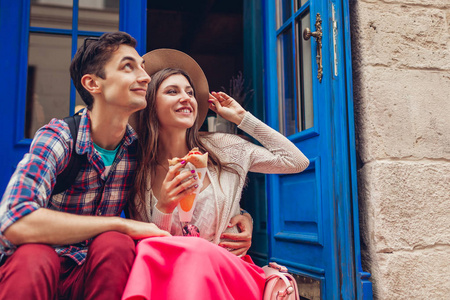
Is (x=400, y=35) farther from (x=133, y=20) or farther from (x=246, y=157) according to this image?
(x=133, y=20)

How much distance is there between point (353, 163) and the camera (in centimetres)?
249

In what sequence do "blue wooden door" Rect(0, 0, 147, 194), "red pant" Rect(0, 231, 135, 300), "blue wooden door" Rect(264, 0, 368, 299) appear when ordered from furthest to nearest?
"blue wooden door" Rect(0, 0, 147, 194) < "blue wooden door" Rect(264, 0, 368, 299) < "red pant" Rect(0, 231, 135, 300)

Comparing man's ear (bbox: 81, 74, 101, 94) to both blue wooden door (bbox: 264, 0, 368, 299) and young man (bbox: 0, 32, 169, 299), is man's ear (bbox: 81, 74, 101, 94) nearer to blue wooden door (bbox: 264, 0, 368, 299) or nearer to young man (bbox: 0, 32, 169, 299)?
young man (bbox: 0, 32, 169, 299)

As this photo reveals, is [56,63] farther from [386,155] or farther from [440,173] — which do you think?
[440,173]

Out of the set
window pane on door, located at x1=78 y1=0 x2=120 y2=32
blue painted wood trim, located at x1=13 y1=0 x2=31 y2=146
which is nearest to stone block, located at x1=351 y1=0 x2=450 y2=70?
window pane on door, located at x1=78 y1=0 x2=120 y2=32

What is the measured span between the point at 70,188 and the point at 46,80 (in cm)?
134

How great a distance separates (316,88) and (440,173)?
89cm

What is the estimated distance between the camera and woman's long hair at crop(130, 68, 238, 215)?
2.05m

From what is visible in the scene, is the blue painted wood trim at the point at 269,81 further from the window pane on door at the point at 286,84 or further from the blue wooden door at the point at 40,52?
the blue wooden door at the point at 40,52

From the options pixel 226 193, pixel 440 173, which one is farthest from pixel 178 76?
pixel 440 173

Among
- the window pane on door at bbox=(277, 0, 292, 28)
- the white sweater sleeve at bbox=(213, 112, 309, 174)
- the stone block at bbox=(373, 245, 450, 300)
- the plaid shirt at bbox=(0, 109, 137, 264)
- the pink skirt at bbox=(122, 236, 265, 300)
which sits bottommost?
the stone block at bbox=(373, 245, 450, 300)

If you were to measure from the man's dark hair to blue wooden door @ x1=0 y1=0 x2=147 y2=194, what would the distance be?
3.16ft

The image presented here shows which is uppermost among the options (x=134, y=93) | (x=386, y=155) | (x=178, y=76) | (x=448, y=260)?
→ (x=178, y=76)

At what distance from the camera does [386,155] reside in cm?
249
